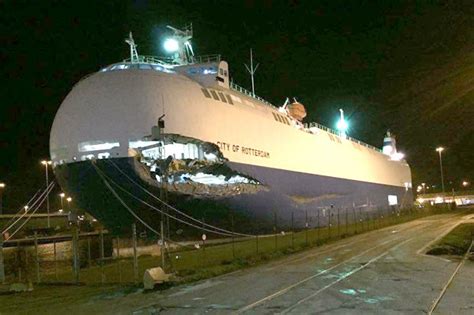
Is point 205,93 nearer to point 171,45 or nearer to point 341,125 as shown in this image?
point 171,45

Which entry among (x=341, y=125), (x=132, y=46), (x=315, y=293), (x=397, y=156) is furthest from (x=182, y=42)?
(x=397, y=156)

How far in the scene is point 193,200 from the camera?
31734 millimetres

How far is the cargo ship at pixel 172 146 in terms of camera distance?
3012 centimetres

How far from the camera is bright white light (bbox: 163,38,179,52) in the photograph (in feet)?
145

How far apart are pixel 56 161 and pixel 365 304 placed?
79.8 ft

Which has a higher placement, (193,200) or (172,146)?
(172,146)

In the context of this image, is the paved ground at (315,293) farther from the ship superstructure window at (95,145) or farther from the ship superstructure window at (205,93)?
the ship superstructure window at (205,93)

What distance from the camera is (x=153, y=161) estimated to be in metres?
30.7

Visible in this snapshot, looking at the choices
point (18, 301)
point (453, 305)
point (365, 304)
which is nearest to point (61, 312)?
point (18, 301)

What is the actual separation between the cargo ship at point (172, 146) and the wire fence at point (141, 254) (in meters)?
1.70

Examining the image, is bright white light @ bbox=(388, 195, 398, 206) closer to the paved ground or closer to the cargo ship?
the cargo ship

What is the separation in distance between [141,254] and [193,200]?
13.7 feet

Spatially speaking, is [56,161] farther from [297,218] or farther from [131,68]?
[297,218]

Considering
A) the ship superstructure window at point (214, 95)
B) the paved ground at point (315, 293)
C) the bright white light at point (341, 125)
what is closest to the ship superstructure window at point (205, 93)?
the ship superstructure window at point (214, 95)
